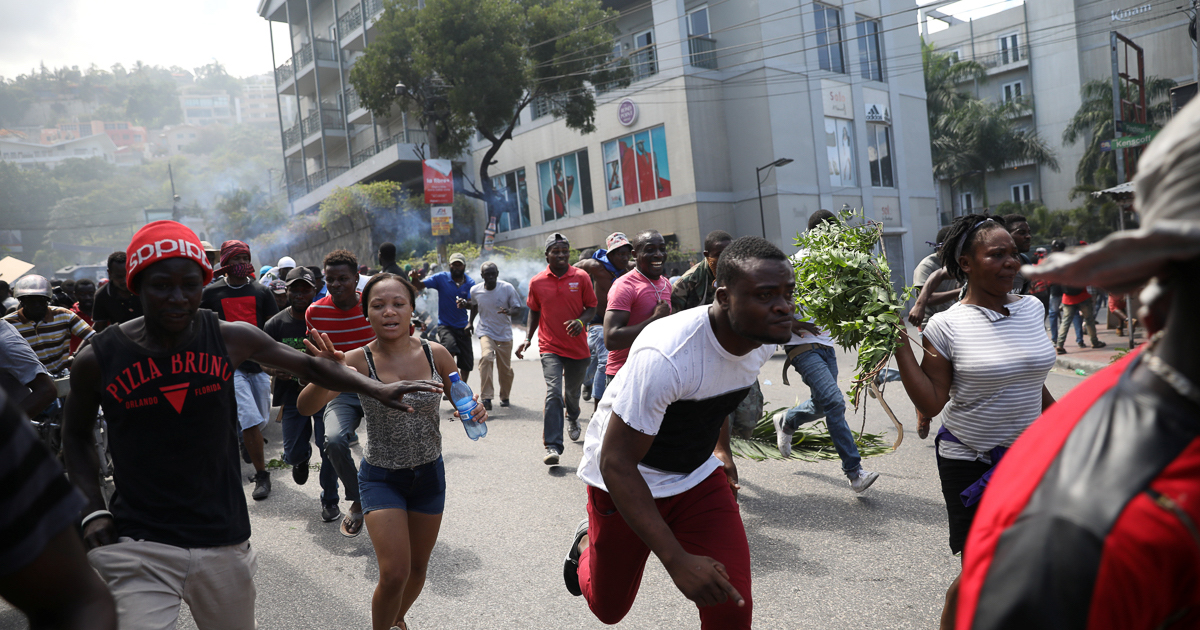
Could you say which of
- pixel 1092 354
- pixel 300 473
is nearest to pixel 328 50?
pixel 1092 354

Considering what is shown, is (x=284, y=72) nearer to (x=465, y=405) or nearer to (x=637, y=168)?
(x=637, y=168)

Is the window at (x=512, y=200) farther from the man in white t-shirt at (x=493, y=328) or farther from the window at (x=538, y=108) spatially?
the man in white t-shirt at (x=493, y=328)

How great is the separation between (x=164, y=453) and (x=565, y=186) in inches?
1115

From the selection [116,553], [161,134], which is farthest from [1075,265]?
[161,134]

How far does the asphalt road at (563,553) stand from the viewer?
4016 mm

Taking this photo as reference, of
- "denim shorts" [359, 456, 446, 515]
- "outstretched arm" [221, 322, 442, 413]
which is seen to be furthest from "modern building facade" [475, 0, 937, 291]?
"outstretched arm" [221, 322, 442, 413]

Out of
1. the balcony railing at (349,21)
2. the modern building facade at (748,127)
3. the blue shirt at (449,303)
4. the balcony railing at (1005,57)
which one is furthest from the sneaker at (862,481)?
the balcony railing at (1005,57)

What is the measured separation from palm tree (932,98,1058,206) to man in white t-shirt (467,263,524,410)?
37.2m

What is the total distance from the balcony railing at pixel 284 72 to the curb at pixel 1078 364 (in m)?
43.5

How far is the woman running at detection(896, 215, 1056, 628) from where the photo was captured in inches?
124

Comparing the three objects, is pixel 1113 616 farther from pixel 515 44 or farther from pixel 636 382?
pixel 515 44

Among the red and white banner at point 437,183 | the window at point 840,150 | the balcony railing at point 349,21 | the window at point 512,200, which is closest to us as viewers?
the red and white banner at point 437,183

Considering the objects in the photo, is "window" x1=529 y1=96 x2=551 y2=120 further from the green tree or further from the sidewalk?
the sidewalk

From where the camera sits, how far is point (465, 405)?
12.7ft
